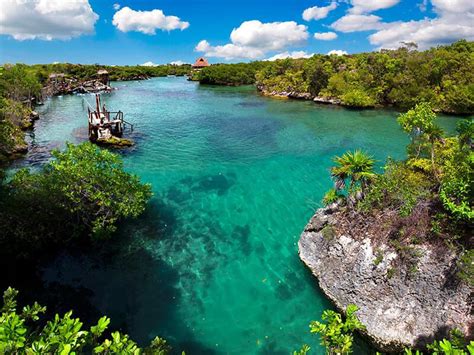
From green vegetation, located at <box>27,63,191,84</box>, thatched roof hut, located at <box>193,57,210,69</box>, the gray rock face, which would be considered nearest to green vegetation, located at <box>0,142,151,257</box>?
the gray rock face

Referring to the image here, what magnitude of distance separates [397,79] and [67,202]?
6016 centimetres

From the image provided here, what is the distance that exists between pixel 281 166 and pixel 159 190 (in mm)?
10919

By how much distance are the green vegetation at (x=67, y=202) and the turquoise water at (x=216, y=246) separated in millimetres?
1325

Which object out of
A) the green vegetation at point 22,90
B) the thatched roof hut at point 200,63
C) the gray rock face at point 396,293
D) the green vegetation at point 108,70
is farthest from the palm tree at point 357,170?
the thatched roof hut at point 200,63

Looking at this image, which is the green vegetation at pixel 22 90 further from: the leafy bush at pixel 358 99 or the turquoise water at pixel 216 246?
the leafy bush at pixel 358 99

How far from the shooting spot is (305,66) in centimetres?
7200

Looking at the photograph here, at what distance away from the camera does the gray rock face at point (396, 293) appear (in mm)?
A: 10266

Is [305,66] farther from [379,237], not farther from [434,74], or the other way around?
[379,237]

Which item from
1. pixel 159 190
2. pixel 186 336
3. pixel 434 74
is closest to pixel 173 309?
pixel 186 336

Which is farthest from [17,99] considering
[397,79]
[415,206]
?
[397,79]

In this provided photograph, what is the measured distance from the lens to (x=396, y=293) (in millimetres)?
11203

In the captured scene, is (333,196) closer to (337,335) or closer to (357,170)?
(357,170)

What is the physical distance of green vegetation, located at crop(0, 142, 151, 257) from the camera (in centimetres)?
1454

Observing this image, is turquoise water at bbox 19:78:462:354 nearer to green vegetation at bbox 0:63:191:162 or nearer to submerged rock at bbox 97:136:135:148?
submerged rock at bbox 97:136:135:148
